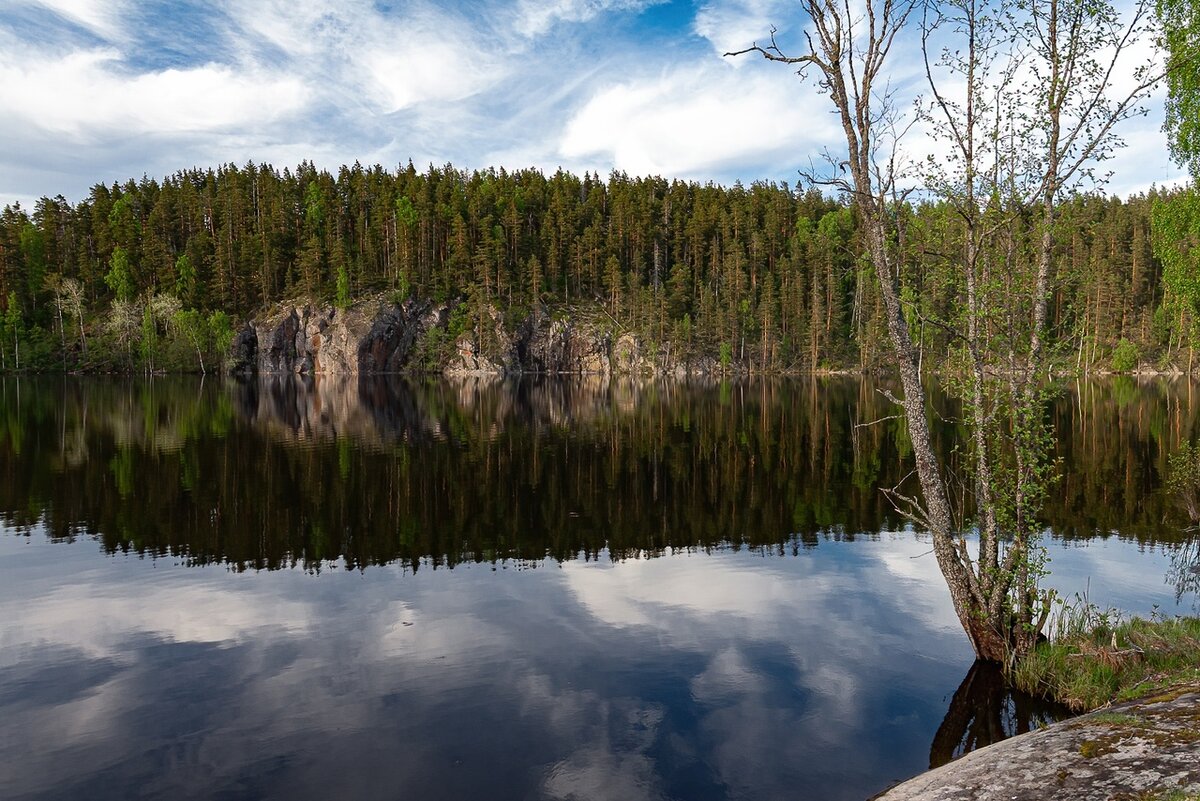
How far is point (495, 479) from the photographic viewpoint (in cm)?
3491

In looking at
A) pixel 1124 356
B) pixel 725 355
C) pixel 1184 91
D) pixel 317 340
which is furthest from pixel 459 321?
pixel 1184 91

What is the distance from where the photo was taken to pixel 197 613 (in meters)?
17.7

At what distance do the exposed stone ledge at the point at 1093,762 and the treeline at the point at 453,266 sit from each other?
5067 inches

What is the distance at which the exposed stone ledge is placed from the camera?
6.95m

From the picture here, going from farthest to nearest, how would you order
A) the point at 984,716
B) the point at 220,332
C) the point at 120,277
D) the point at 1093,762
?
the point at 120,277, the point at 220,332, the point at 984,716, the point at 1093,762

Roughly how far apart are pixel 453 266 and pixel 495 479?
13721cm

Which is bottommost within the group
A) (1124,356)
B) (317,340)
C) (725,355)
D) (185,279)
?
(1124,356)

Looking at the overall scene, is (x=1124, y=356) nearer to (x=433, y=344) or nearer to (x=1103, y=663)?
(x=433, y=344)

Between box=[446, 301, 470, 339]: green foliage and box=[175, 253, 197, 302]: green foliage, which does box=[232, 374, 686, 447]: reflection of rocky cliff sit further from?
box=[175, 253, 197, 302]: green foliage

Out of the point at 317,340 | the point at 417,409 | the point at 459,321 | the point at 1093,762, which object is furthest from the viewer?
the point at 459,321

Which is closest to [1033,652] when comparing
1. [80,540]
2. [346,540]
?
[346,540]

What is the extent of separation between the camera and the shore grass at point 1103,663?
12203mm

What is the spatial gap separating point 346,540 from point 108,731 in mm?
12664

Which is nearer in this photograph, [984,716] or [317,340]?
[984,716]
